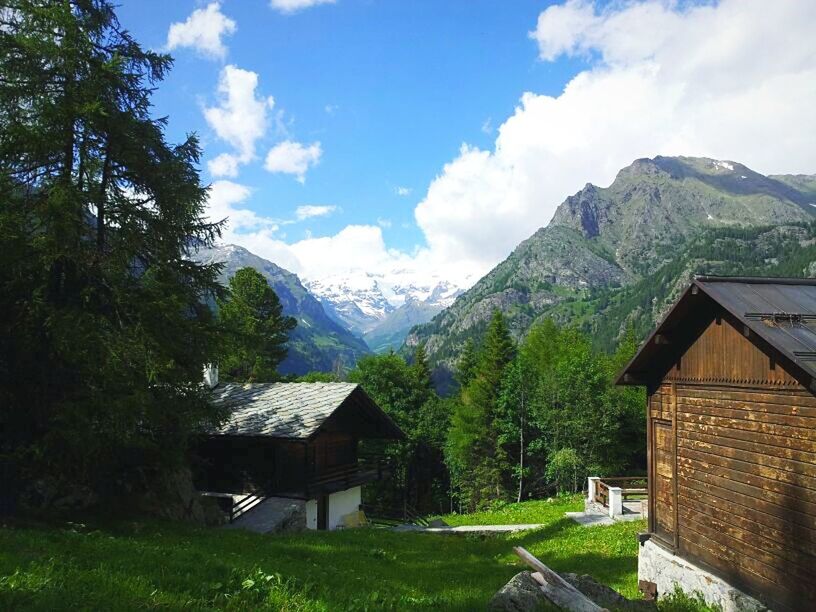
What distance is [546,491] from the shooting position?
49.9 m

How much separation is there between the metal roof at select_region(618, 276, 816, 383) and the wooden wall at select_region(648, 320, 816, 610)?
2.46 feet

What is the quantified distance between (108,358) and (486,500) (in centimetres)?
4257

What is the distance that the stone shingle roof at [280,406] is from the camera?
23812mm

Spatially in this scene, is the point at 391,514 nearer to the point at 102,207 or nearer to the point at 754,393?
the point at 102,207

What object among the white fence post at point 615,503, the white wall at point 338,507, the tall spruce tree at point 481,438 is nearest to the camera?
the white wall at point 338,507

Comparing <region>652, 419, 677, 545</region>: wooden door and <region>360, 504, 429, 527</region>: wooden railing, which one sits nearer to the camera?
<region>652, 419, 677, 545</region>: wooden door

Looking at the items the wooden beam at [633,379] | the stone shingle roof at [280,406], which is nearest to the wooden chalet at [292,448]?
the stone shingle roof at [280,406]

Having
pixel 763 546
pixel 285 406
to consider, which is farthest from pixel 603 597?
pixel 285 406

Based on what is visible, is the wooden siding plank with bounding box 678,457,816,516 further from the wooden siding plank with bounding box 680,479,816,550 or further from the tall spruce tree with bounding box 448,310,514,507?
the tall spruce tree with bounding box 448,310,514,507

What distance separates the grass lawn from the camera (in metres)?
6.94

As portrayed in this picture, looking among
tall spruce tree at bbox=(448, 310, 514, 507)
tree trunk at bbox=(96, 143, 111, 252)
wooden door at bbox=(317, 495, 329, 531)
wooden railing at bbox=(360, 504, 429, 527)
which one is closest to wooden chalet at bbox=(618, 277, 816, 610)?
tree trunk at bbox=(96, 143, 111, 252)

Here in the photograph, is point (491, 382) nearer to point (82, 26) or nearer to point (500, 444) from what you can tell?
point (500, 444)

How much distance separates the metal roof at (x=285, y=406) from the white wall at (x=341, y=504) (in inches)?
153

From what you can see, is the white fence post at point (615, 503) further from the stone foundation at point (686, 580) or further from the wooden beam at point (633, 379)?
the wooden beam at point (633, 379)
